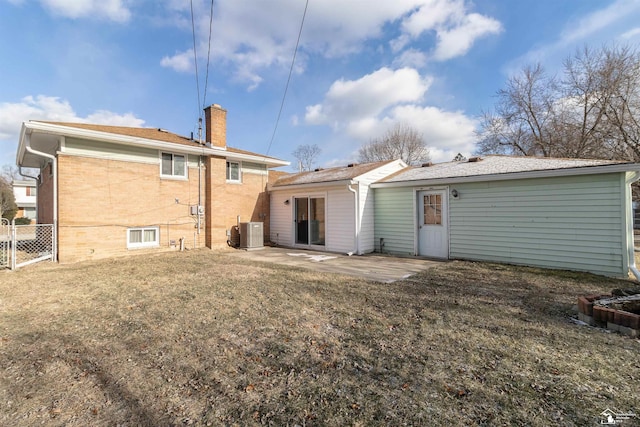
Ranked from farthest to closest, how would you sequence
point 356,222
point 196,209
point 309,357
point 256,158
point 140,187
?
1. point 256,158
2. point 196,209
3. point 356,222
4. point 140,187
5. point 309,357

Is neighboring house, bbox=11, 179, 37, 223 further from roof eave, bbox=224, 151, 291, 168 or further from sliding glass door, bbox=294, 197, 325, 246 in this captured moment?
sliding glass door, bbox=294, 197, 325, 246

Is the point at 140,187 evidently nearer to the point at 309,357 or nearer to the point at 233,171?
the point at 233,171

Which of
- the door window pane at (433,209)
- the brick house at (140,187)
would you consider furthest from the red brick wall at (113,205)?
the door window pane at (433,209)

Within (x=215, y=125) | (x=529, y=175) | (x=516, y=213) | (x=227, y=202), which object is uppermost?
(x=215, y=125)

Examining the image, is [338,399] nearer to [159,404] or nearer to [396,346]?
[396,346]

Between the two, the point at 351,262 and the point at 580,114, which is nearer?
the point at 351,262

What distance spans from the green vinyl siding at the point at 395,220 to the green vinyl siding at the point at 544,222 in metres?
1.31

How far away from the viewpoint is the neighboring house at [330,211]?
997cm

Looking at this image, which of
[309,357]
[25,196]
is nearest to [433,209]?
[309,357]

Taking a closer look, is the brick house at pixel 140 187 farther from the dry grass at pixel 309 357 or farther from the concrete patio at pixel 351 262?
the dry grass at pixel 309 357

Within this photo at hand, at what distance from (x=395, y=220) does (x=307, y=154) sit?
1089 inches

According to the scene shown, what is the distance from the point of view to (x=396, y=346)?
3.20 meters

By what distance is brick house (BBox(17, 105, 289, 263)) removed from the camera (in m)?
8.35

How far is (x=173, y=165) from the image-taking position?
10531mm
